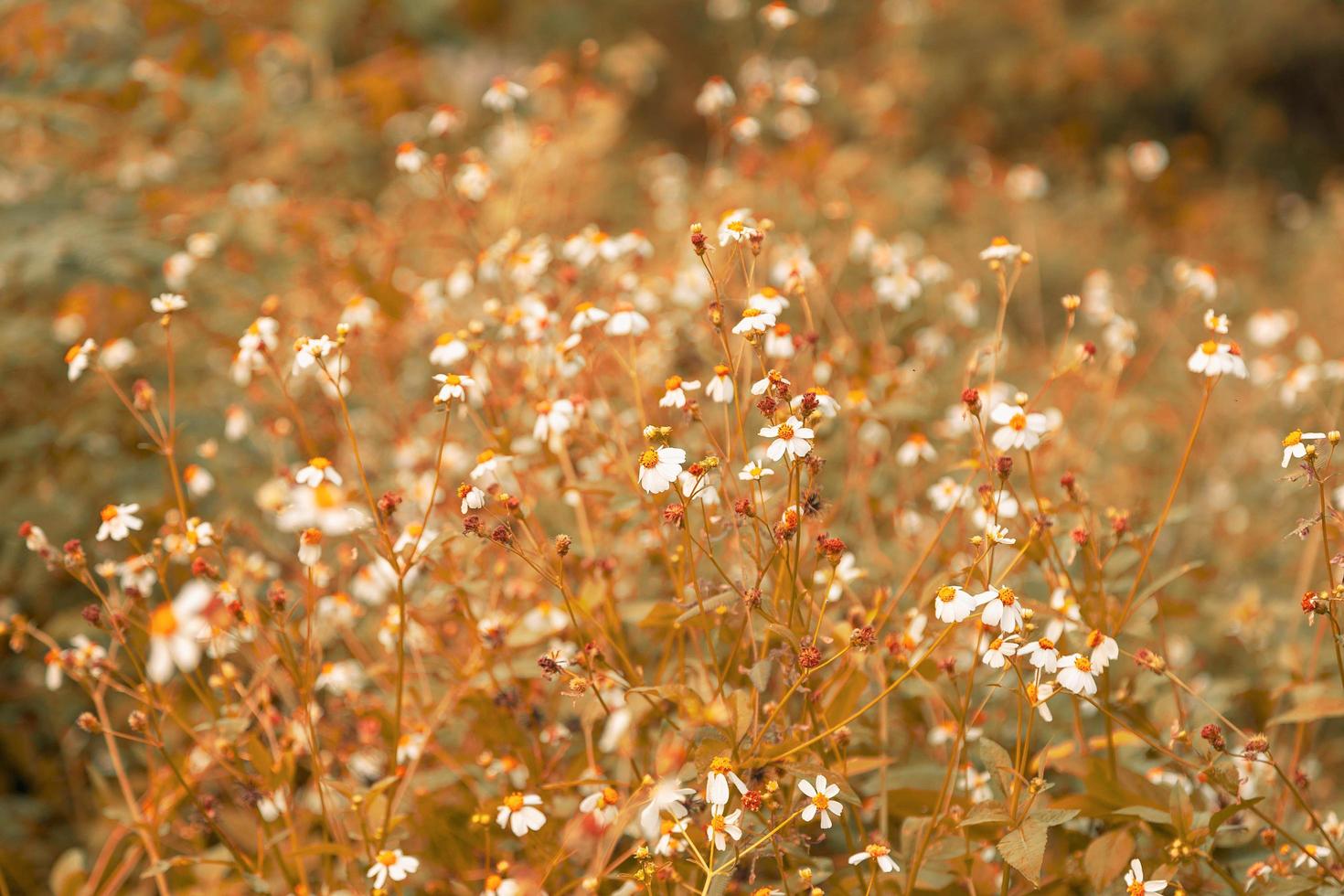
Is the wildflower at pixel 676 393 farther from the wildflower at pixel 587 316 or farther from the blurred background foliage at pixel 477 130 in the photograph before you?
the blurred background foliage at pixel 477 130

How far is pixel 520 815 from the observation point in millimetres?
1477

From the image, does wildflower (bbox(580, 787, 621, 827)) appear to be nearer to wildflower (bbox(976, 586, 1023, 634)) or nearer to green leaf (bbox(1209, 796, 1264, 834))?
wildflower (bbox(976, 586, 1023, 634))

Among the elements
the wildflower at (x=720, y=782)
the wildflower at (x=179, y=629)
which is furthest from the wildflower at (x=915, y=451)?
the wildflower at (x=179, y=629)

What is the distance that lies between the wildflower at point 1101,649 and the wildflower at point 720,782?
47cm

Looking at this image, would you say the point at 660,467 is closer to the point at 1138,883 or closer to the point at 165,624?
the point at 165,624

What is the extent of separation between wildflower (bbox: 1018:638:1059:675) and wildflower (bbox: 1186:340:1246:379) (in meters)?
0.47

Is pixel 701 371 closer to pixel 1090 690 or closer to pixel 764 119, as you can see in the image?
pixel 1090 690

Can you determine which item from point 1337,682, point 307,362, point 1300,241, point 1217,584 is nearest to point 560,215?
point 307,362

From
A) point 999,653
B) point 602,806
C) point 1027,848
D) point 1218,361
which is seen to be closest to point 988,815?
point 1027,848

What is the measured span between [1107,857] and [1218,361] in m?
0.69

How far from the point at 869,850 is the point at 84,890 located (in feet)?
4.46

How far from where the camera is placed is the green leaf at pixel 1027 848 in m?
1.27

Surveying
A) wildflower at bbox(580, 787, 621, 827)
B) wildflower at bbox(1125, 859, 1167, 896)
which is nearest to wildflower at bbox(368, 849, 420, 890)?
wildflower at bbox(580, 787, 621, 827)

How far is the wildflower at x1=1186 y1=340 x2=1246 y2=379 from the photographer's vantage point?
155cm
